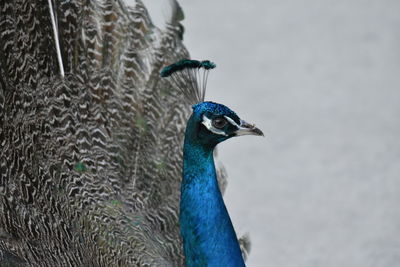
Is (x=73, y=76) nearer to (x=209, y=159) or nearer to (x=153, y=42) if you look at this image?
(x=153, y=42)

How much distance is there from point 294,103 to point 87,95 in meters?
1.63

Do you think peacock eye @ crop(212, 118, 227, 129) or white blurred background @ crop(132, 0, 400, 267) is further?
white blurred background @ crop(132, 0, 400, 267)

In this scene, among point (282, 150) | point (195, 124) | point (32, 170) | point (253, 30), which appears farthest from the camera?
point (253, 30)

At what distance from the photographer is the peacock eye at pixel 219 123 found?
1.84 m

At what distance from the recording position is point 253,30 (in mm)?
4270

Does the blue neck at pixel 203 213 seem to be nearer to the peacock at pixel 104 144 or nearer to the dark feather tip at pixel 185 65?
the peacock at pixel 104 144

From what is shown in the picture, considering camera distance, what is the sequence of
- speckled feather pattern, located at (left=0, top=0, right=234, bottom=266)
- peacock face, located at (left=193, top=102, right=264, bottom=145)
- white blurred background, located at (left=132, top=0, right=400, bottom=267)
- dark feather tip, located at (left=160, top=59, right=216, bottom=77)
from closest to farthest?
1. peacock face, located at (left=193, top=102, right=264, bottom=145)
2. dark feather tip, located at (left=160, top=59, right=216, bottom=77)
3. speckled feather pattern, located at (left=0, top=0, right=234, bottom=266)
4. white blurred background, located at (left=132, top=0, right=400, bottom=267)

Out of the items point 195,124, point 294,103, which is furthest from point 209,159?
point 294,103

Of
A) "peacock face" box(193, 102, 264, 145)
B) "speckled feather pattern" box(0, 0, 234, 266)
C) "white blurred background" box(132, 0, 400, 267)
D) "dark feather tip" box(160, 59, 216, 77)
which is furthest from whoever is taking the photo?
"white blurred background" box(132, 0, 400, 267)

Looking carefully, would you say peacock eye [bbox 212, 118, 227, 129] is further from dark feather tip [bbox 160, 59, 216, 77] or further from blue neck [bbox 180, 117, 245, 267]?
dark feather tip [bbox 160, 59, 216, 77]

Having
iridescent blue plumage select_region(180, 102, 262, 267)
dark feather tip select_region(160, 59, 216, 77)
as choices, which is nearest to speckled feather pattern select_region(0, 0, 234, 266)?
iridescent blue plumage select_region(180, 102, 262, 267)

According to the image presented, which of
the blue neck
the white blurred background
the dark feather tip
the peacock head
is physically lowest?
the blue neck

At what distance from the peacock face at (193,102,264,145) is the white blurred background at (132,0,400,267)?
92cm

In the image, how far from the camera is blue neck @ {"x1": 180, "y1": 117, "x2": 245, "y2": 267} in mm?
1878
